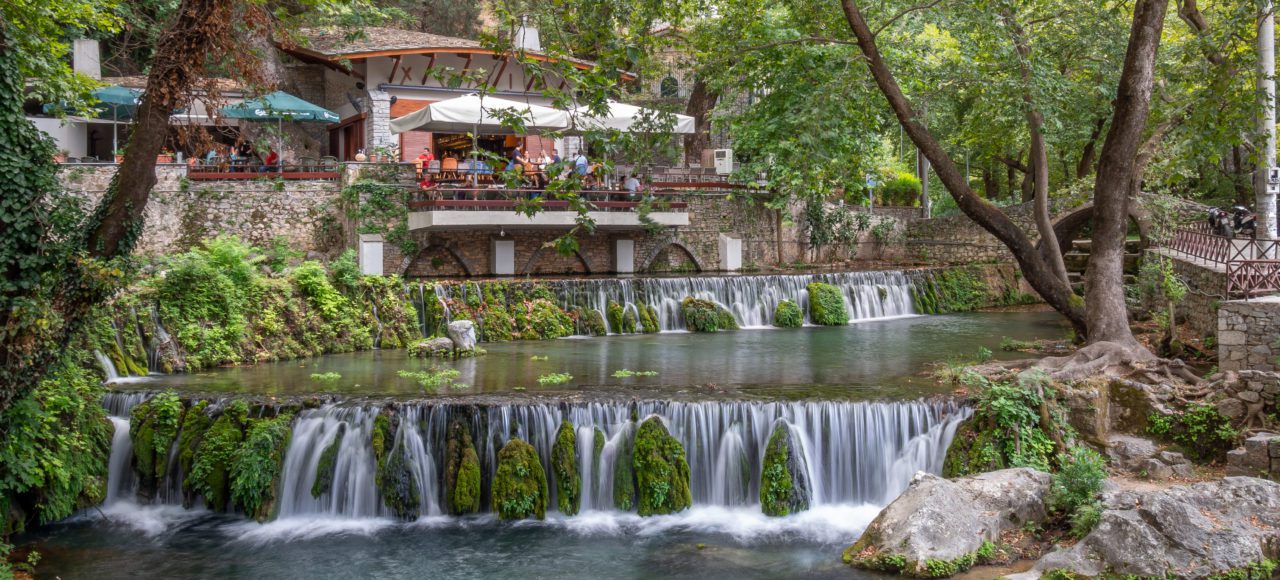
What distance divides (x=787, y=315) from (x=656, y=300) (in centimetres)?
300

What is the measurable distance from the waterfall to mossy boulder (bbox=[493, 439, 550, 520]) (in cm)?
794

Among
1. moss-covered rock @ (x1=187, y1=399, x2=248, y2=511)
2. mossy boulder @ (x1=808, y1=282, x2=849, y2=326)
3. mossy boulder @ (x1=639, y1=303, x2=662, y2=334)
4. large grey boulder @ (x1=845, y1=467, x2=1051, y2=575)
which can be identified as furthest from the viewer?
mossy boulder @ (x1=808, y1=282, x2=849, y2=326)

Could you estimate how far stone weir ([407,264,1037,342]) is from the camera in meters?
19.5

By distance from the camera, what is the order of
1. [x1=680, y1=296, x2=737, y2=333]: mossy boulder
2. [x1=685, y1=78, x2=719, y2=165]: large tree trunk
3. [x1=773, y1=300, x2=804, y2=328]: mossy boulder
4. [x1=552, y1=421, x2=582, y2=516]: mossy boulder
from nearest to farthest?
[x1=552, y1=421, x2=582, y2=516]: mossy boulder, [x1=680, y1=296, x2=737, y2=333]: mossy boulder, [x1=773, y1=300, x2=804, y2=328]: mossy boulder, [x1=685, y1=78, x2=719, y2=165]: large tree trunk

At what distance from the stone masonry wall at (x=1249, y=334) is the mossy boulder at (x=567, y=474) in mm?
8623

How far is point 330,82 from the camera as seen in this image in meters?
29.8

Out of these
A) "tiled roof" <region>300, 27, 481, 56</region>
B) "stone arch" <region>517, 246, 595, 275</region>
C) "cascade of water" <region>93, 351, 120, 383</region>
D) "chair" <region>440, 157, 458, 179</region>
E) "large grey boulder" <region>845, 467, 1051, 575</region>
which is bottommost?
"large grey boulder" <region>845, 467, 1051, 575</region>

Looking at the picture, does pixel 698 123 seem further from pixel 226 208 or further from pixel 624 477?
pixel 624 477

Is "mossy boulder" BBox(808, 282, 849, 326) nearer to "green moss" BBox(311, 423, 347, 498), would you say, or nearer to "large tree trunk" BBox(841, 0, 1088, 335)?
"large tree trunk" BBox(841, 0, 1088, 335)

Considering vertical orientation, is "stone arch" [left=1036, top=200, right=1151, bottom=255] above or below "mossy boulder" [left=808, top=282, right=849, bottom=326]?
above

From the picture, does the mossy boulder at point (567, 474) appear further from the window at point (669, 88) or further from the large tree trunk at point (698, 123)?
the window at point (669, 88)

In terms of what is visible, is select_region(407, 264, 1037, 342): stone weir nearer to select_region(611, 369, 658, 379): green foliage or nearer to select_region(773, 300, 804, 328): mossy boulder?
select_region(773, 300, 804, 328): mossy boulder

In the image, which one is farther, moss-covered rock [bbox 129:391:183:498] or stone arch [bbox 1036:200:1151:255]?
stone arch [bbox 1036:200:1151:255]

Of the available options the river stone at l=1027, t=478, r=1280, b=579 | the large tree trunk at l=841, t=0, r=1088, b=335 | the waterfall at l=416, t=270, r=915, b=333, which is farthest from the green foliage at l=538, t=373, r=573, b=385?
the river stone at l=1027, t=478, r=1280, b=579
